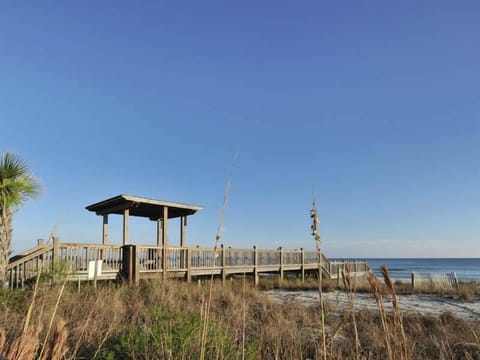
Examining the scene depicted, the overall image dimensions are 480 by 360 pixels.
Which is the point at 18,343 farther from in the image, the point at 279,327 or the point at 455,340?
the point at 455,340

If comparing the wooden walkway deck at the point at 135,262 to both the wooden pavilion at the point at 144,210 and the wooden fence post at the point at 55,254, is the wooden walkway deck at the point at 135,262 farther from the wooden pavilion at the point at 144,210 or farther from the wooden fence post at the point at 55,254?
the wooden pavilion at the point at 144,210

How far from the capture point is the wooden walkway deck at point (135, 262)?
10.9m

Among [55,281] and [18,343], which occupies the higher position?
[18,343]

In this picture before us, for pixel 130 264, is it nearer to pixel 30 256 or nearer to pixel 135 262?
pixel 135 262

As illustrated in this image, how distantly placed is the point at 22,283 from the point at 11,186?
2.96m

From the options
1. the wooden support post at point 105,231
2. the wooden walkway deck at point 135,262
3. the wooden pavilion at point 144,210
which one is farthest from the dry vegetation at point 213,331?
the wooden support post at point 105,231

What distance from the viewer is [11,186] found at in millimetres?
9695

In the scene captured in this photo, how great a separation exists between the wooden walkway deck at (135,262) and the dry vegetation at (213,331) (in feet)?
3.53

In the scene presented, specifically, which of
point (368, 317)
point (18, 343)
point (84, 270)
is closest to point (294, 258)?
point (84, 270)

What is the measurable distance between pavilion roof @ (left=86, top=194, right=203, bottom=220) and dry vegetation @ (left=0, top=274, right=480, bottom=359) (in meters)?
5.61

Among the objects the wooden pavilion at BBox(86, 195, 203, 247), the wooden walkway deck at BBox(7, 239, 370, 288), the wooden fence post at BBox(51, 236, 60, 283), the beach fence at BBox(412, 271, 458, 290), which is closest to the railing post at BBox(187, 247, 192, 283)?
the wooden walkway deck at BBox(7, 239, 370, 288)

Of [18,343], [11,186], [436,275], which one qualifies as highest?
[11,186]

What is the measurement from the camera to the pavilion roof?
1476cm

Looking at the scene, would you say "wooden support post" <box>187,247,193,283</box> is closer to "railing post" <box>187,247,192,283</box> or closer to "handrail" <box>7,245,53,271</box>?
"railing post" <box>187,247,192,283</box>
